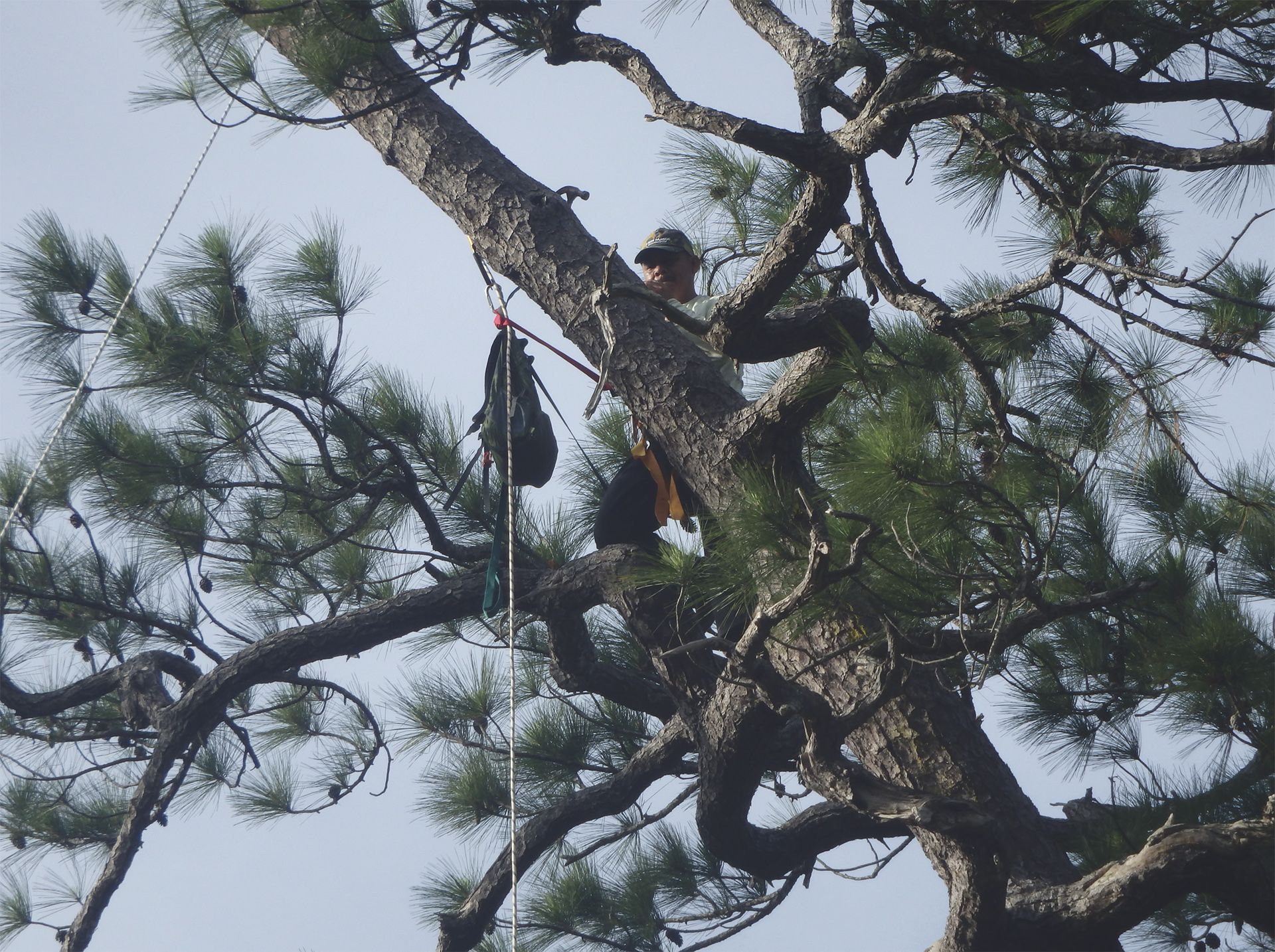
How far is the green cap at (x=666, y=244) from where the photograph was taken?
99.7 inches

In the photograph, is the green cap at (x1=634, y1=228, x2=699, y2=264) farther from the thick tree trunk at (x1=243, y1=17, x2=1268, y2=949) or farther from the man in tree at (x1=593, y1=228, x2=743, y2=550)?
the thick tree trunk at (x1=243, y1=17, x2=1268, y2=949)

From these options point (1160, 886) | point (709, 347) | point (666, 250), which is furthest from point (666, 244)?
point (1160, 886)

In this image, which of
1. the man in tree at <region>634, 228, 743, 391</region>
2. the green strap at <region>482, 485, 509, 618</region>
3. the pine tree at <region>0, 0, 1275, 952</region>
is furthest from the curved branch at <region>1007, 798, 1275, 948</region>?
the man in tree at <region>634, 228, 743, 391</region>

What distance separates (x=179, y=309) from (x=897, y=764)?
1.67 metres

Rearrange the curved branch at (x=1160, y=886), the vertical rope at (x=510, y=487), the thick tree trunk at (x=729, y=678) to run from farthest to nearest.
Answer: the vertical rope at (x=510, y=487), the thick tree trunk at (x=729, y=678), the curved branch at (x=1160, y=886)

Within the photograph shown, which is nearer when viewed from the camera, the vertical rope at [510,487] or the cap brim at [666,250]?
the vertical rope at [510,487]

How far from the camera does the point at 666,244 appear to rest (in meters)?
2.54

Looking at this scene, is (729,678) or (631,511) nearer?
(729,678)

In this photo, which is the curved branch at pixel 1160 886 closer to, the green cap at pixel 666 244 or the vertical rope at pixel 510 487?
the vertical rope at pixel 510 487

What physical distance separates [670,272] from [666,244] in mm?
56

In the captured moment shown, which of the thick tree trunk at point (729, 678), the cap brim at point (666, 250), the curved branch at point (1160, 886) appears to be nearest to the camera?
the curved branch at point (1160, 886)

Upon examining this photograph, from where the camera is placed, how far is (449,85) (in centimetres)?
210

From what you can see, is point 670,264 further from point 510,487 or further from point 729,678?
point 729,678

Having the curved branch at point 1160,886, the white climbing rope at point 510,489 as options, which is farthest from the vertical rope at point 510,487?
the curved branch at point 1160,886
